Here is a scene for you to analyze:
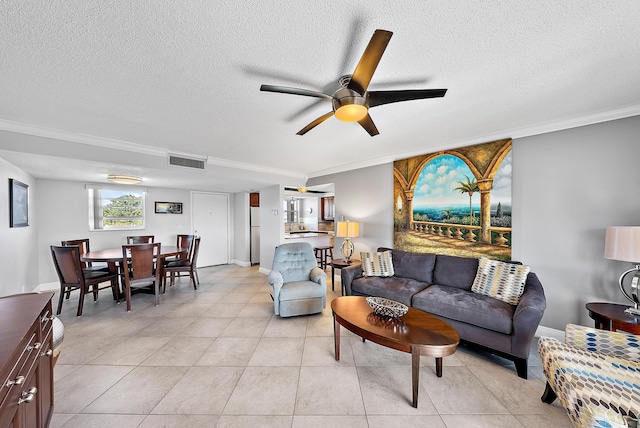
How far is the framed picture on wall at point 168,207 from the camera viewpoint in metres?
5.84

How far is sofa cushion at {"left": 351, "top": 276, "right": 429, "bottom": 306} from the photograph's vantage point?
2.95 metres

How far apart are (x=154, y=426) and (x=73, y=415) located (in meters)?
0.63

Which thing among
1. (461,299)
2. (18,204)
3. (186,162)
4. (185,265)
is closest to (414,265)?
(461,299)

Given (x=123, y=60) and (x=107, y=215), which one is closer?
(x=123, y=60)

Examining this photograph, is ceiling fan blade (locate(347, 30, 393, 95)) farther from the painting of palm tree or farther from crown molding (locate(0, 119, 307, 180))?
crown molding (locate(0, 119, 307, 180))

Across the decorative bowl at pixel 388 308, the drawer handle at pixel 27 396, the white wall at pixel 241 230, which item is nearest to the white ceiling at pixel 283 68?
the drawer handle at pixel 27 396

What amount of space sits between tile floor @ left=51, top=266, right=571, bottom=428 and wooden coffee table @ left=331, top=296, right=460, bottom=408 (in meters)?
0.24

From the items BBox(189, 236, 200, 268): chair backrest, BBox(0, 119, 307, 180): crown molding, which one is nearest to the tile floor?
BBox(189, 236, 200, 268): chair backrest

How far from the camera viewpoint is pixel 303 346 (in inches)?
99.1

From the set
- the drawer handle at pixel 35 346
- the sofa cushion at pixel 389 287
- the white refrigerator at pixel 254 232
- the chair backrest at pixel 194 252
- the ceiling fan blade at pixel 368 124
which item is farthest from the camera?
the white refrigerator at pixel 254 232

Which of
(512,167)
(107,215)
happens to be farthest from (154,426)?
(107,215)

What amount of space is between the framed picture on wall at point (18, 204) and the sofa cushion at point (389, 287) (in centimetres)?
488

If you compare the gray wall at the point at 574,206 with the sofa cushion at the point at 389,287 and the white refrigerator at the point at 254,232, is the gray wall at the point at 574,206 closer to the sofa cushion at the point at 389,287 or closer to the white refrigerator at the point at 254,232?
the sofa cushion at the point at 389,287

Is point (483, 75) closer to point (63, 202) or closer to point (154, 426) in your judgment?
point (154, 426)
